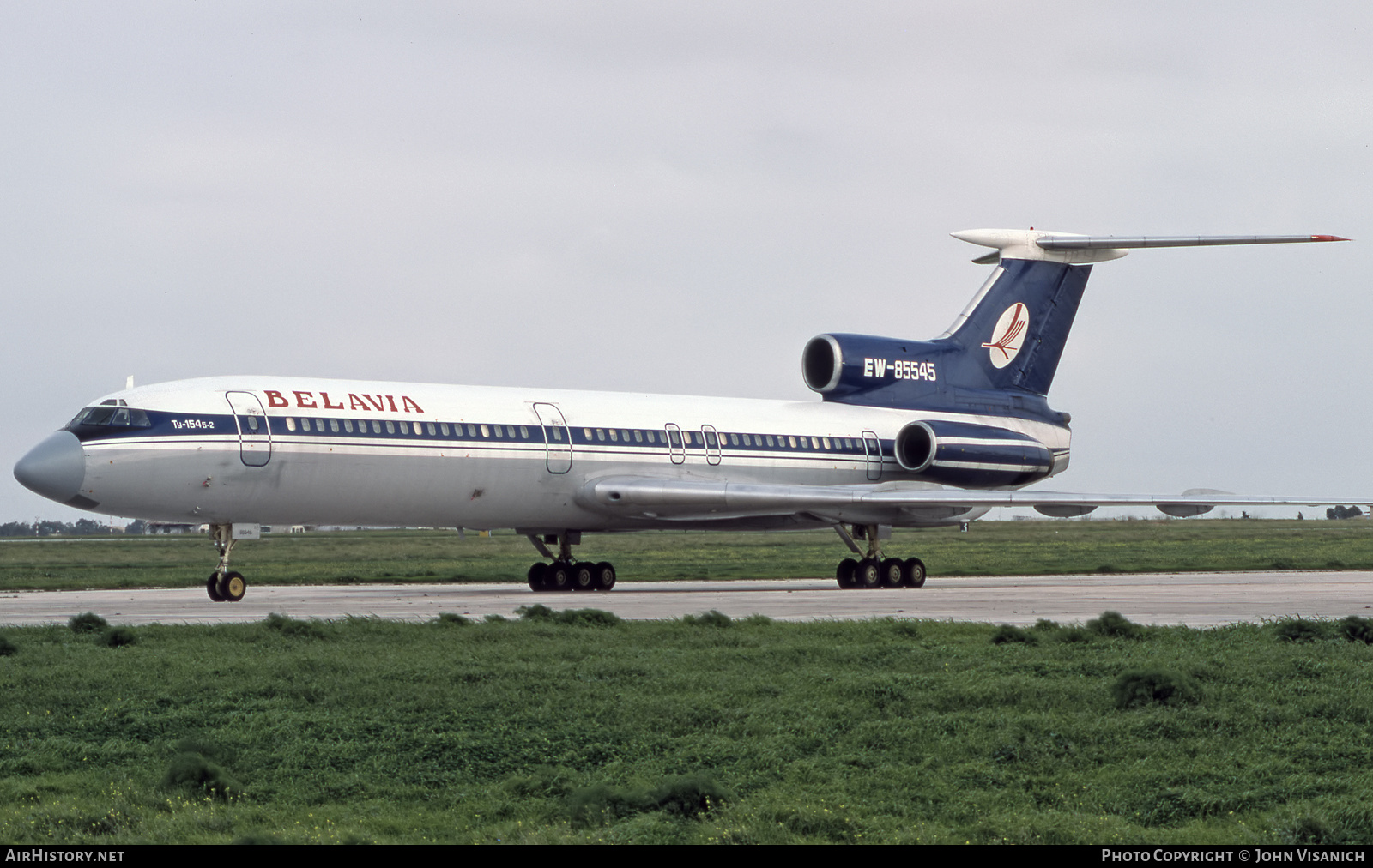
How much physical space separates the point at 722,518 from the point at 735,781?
22.8 meters

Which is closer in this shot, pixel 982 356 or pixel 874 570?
pixel 874 570

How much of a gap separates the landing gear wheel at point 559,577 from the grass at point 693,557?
5732 mm

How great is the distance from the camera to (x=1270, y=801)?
886cm

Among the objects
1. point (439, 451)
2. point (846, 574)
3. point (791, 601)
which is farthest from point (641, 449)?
point (791, 601)

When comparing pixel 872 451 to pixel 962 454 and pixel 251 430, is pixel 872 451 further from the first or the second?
pixel 251 430

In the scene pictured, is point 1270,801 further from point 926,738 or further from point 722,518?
point 722,518

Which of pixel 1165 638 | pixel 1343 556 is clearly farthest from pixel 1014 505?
pixel 1343 556

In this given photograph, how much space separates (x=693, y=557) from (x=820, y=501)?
20015 millimetres

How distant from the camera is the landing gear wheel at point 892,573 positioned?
33.5m

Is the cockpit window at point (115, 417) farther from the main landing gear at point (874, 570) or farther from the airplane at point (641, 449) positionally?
the main landing gear at point (874, 570)

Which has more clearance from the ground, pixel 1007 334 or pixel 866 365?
pixel 1007 334

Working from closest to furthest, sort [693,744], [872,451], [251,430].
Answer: [693,744] → [251,430] → [872,451]

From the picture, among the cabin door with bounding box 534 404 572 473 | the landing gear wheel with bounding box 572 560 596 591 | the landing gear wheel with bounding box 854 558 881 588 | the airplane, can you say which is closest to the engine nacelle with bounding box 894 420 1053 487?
the airplane

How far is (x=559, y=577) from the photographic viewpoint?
30984mm
